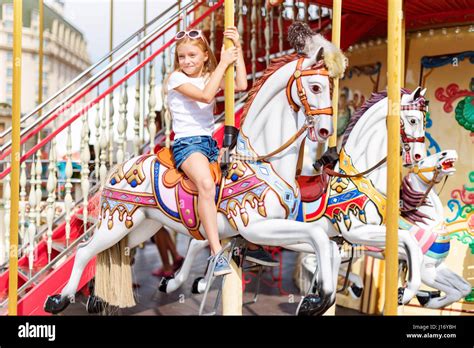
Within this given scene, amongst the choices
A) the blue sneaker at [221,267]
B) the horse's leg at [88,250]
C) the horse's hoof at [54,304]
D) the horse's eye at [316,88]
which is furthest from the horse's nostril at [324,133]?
the horse's hoof at [54,304]

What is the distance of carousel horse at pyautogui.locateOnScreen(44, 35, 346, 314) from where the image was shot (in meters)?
2.72

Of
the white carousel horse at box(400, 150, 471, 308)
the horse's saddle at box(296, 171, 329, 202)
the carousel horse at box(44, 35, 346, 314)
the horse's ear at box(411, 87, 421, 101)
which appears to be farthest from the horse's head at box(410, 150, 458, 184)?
the carousel horse at box(44, 35, 346, 314)

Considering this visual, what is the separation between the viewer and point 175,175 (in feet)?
9.95

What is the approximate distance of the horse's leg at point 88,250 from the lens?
3211 mm

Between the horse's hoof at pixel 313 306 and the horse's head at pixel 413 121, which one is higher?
the horse's head at pixel 413 121

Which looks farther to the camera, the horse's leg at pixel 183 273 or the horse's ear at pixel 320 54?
the horse's leg at pixel 183 273

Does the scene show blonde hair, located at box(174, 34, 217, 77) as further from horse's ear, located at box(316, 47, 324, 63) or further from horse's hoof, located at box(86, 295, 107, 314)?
horse's hoof, located at box(86, 295, 107, 314)

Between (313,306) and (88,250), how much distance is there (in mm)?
1546

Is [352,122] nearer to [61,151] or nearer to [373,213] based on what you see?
[373,213]

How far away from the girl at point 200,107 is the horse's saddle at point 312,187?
2.13ft

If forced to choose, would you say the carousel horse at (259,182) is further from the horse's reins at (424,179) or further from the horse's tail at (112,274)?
the horse's reins at (424,179)

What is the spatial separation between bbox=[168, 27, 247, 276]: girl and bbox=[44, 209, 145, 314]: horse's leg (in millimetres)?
542
